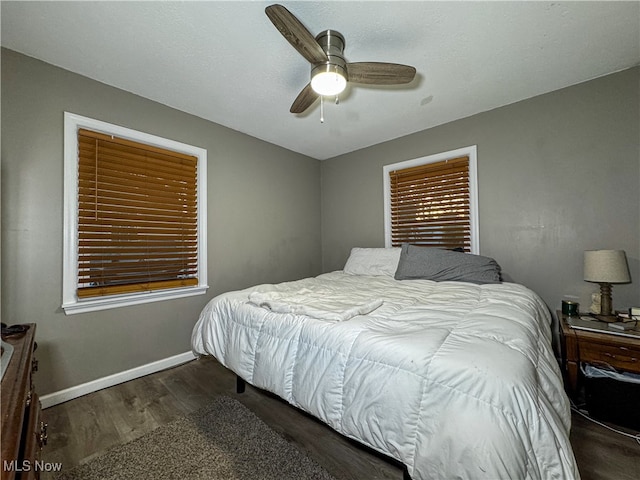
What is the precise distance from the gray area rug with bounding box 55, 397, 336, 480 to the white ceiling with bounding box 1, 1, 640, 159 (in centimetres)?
239

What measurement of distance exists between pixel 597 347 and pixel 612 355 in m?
0.07

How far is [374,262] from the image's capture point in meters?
3.02

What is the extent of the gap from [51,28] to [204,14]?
3.13ft

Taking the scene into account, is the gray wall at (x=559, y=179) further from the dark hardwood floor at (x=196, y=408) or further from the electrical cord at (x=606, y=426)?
the dark hardwood floor at (x=196, y=408)

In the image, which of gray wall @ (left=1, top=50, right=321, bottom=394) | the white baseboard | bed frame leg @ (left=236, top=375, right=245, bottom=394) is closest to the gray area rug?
bed frame leg @ (left=236, top=375, right=245, bottom=394)

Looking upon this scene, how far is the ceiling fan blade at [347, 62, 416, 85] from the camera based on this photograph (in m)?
1.64

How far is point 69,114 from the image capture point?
1.97 m

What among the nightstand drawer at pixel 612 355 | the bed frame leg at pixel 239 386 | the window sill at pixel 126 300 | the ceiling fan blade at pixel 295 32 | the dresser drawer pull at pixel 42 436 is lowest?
the bed frame leg at pixel 239 386

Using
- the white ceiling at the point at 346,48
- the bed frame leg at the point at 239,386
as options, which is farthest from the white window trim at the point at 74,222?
the bed frame leg at the point at 239,386

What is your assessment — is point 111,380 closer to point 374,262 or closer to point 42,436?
point 42,436

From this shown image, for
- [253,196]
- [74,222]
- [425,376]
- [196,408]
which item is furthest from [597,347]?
[74,222]

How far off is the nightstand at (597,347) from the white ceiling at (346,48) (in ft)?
6.20

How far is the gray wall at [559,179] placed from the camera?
2.08 meters

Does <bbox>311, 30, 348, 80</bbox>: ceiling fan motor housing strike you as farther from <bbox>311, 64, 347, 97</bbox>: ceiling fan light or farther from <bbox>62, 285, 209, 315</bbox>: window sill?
<bbox>62, 285, 209, 315</bbox>: window sill
